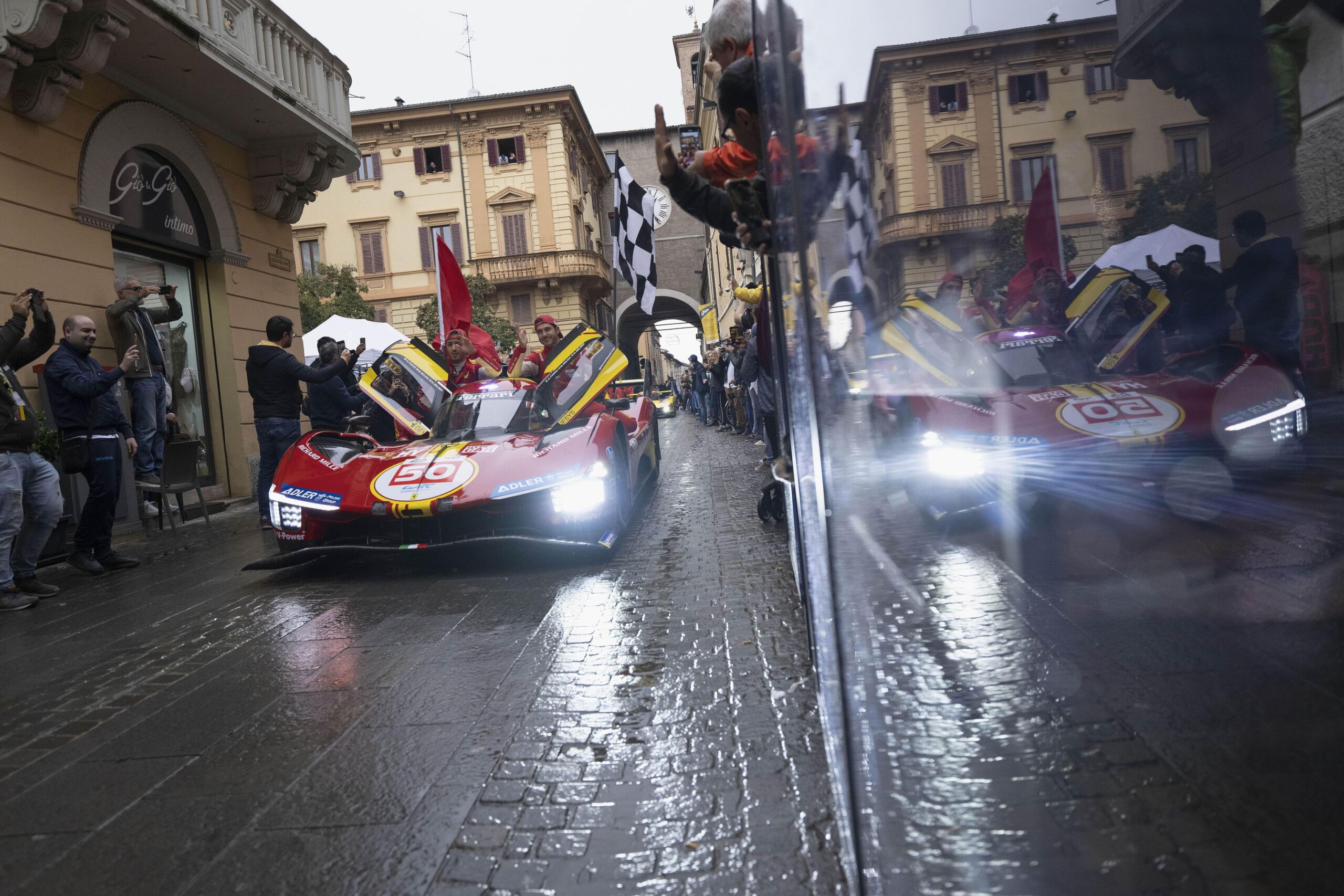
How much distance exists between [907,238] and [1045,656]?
0.55 metres

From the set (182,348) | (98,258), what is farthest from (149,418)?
(182,348)

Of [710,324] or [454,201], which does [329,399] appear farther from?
[454,201]

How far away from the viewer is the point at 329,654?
130 inches

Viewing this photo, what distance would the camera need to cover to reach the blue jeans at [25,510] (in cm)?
455

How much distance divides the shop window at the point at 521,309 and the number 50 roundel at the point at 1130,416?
35.7m

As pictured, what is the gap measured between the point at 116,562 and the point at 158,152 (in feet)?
17.8

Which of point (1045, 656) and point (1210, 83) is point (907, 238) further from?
point (1045, 656)

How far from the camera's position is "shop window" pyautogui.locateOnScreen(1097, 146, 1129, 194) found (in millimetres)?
884

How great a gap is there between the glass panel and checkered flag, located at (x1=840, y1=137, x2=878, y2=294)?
30.5ft

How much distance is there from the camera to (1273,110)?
2.72ft

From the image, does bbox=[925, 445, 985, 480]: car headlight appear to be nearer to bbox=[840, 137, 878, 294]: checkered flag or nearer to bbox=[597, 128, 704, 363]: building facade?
bbox=[840, 137, 878, 294]: checkered flag

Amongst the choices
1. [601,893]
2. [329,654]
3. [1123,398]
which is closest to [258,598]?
[329,654]

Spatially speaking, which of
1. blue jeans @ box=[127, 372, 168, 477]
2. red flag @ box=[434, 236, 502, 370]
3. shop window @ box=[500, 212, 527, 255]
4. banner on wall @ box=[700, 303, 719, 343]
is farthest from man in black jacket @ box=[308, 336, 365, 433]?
shop window @ box=[500, 212, 527, 255]

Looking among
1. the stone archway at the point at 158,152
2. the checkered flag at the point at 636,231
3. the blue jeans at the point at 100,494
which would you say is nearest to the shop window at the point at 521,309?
the stone archway at the point at 158,152
